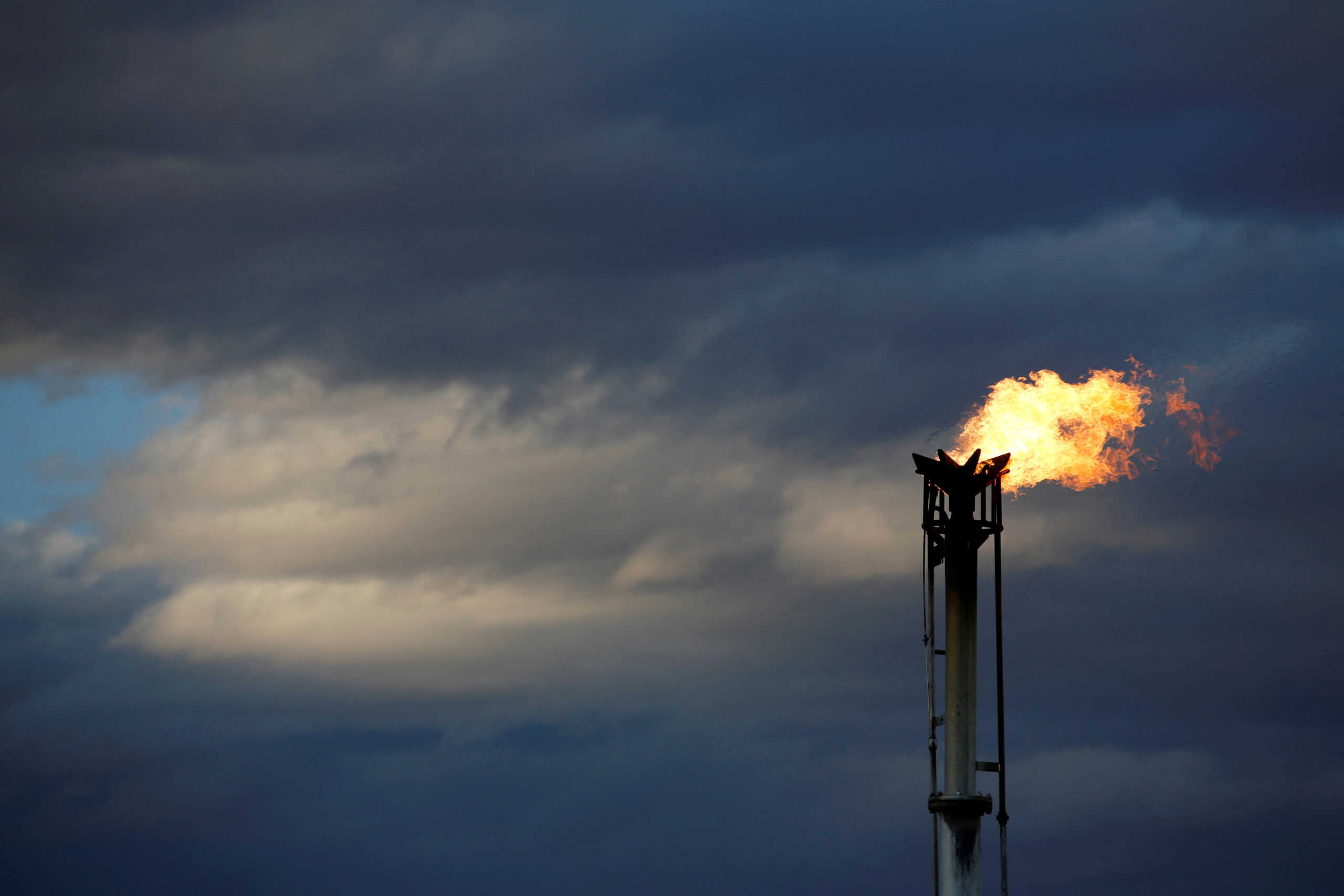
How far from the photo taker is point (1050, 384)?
1805 inches

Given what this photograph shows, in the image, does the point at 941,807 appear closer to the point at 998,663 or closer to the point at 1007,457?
the point at 998,663

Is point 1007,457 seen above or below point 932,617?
above

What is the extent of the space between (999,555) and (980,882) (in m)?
8.45

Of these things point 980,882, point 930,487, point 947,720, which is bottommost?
point 980,882

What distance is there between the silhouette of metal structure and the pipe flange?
19mm

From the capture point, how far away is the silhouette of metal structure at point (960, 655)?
3991 centimetres

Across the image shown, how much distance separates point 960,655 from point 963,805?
386 centimetres

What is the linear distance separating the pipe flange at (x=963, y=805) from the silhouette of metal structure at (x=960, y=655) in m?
0.02

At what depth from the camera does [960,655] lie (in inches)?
1612

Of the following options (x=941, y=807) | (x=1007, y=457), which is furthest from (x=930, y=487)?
(x=941, y=807)

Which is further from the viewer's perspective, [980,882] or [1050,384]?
[1050,384]

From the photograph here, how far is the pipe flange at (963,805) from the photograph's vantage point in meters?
39.8

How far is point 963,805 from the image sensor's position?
3978 centimetres

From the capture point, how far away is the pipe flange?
3978 cm
